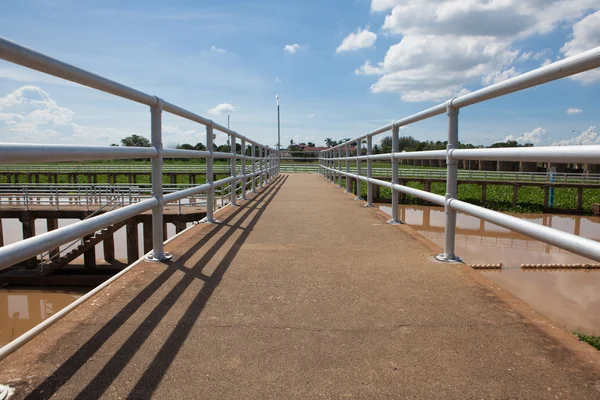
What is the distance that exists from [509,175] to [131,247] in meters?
29.2

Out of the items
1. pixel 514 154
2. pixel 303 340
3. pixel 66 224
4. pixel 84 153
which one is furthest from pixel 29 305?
pixel 514 154

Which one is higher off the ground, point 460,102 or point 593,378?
point 460,102

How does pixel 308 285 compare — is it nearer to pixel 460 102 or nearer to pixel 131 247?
pixel 460 102

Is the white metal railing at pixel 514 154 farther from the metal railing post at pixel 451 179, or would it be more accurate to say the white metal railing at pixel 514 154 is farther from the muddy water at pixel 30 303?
the muddy water at pixel 30 303

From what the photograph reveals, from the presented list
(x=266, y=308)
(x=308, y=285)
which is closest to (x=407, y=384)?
(x=266, y=308)

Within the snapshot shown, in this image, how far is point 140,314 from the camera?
211cm

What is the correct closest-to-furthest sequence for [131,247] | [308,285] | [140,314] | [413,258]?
[140,314]
[308,285]
[413,258]
[131,247]

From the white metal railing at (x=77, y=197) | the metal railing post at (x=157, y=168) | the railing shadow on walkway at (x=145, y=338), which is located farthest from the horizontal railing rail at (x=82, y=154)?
the white metal railing at (x=77, y=197)

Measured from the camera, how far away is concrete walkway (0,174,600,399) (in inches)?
59.1

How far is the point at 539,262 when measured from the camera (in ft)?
49.6

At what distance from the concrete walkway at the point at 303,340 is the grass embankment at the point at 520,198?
27953 millimetres

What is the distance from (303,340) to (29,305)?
14.6 m

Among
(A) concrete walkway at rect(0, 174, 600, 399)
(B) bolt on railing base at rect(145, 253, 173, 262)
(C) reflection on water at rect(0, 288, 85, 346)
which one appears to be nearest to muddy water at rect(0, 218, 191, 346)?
(C) reflection on water at rect(0, 288, 85, 346)

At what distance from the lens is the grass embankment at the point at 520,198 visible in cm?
2866
